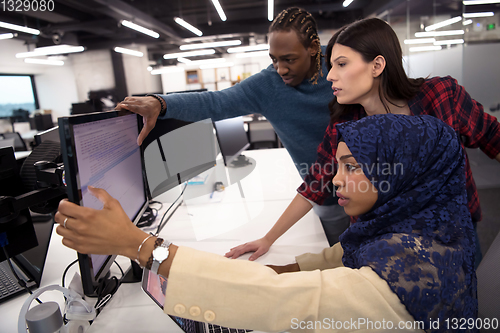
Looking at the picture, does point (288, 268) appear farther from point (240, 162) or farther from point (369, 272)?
point (240, 162)

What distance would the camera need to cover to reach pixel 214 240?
1154 millimetres

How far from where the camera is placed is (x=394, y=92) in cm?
95

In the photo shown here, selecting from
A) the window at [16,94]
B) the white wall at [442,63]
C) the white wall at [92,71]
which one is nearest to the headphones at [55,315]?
the white wall at [442,63]

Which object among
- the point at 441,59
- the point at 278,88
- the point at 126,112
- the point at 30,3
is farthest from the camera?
the point at 30,3

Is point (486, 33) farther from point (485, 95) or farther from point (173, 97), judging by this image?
point (173, 97)

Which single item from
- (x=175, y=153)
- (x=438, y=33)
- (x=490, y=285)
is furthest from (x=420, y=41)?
(x=490, y=285)

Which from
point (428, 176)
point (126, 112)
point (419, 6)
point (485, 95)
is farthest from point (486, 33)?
point (126, 112)

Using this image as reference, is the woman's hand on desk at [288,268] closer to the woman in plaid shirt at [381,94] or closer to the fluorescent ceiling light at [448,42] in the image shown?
the woman in plaid shirt at [381,94]

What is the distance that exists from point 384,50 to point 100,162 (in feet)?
2.99

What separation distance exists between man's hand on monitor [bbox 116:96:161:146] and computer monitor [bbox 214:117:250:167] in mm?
760

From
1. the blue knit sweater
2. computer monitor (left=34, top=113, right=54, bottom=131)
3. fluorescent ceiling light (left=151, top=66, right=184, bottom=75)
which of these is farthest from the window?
the blue knit sweater

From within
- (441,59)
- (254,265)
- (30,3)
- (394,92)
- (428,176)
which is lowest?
(254,265)

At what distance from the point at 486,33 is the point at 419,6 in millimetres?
2804

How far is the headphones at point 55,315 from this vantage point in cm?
59
